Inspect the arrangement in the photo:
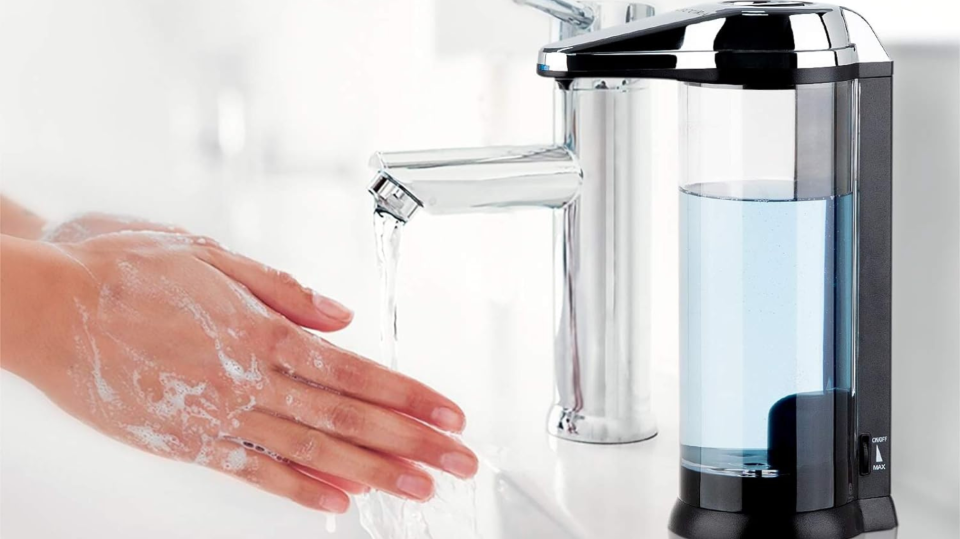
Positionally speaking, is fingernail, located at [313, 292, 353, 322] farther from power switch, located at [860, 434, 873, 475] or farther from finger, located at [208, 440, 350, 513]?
power switch, located at [860, 434, 873, 475]

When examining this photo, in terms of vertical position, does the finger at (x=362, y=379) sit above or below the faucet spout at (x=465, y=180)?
below

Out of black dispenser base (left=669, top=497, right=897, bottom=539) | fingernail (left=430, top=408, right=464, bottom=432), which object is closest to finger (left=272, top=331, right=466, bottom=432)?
fingernail (left=430, top=408, right=464, bottom=432)

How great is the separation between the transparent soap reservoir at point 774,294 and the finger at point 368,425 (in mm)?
140

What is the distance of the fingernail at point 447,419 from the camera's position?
519 mm

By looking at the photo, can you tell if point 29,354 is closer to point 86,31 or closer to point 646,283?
point 646,283

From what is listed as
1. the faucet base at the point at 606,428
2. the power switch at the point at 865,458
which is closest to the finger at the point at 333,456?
the faucet base at the point at 606,428

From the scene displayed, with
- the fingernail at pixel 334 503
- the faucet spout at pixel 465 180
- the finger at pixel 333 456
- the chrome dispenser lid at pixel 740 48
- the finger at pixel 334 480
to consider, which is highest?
the chrome dispenser lid at pixel 740 48

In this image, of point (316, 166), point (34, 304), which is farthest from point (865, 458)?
point (316, 166)

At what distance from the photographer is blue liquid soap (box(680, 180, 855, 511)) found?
40 cm

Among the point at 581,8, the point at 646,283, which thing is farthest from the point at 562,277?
the point at 581,8

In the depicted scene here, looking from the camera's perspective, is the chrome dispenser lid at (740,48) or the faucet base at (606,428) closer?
the chrome dispenser lid at (740,48)

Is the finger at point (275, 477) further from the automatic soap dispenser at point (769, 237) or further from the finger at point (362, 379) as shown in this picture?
the automatic soap dispenser at point (769, 237)

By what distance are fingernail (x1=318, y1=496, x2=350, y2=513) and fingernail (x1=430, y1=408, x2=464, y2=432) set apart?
8 centimetres

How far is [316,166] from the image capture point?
138cm
